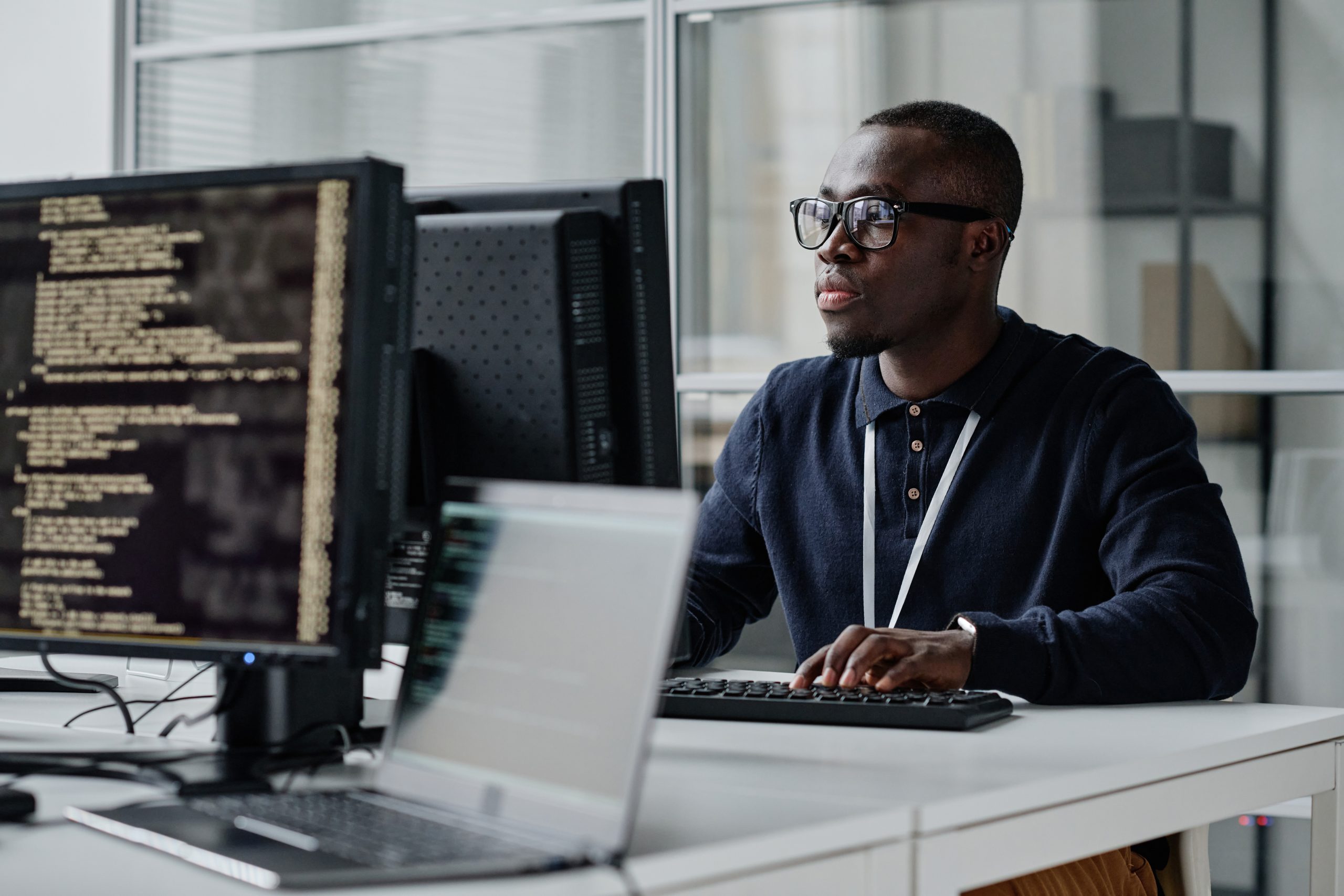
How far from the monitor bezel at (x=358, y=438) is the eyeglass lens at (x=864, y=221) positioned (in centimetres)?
104

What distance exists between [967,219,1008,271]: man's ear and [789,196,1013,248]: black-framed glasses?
0.35 feet

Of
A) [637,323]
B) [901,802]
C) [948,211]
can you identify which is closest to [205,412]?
[637,323]

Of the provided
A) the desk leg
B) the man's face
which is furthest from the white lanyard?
the desk leg

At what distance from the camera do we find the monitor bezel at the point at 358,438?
97 centimetres

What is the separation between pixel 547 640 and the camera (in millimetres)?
856

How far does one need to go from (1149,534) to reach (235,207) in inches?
41.1

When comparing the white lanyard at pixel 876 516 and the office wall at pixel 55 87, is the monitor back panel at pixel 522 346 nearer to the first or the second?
the white lanyard at pixel 876 516

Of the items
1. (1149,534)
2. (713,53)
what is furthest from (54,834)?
(713,53)

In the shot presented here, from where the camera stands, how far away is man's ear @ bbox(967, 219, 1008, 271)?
206 centimetres

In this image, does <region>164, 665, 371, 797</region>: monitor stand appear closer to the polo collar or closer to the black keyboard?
the black keyboard

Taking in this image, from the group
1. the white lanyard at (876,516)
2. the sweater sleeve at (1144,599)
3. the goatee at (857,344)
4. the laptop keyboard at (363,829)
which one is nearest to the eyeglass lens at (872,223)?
the goatee at (857,344)

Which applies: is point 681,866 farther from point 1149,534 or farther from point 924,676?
point 1149,534

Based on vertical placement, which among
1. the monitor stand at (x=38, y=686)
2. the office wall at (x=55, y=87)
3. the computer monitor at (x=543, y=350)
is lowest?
the monitor stand at (x=38, y=686)

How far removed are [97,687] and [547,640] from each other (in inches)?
32.3
